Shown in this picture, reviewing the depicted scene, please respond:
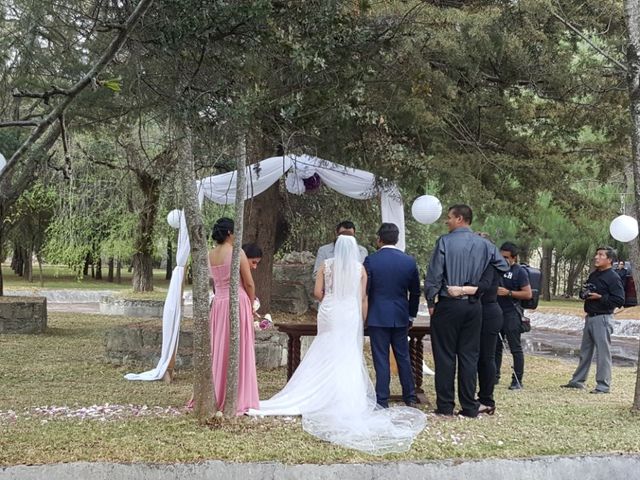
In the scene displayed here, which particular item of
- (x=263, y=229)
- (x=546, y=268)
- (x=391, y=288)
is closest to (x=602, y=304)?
(x=391, y=288)

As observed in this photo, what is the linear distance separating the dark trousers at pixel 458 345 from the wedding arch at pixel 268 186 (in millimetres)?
3216

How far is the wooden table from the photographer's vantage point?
7.99m

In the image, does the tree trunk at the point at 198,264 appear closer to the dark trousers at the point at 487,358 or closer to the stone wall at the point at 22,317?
the dark trousers at the point at 487,358

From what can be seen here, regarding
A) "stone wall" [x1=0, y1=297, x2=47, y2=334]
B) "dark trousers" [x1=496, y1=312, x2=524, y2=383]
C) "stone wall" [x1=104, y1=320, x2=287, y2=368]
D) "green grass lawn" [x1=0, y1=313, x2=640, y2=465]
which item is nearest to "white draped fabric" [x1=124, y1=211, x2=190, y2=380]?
"green grass lawn" [x1=0, y1=313, x2=640, y2=465]

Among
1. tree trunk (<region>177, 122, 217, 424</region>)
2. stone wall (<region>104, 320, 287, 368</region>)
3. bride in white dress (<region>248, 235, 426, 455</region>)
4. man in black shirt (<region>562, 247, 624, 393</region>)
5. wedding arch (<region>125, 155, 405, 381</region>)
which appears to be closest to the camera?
tree trunk (<region>177, 122, 217, 424</region>)

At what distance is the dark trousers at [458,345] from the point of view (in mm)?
6918

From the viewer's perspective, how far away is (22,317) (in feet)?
51.5

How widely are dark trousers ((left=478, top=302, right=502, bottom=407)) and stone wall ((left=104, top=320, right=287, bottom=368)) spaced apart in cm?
437

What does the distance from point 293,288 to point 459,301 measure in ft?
31.1

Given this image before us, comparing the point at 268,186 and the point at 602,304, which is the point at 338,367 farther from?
the point at 268,186

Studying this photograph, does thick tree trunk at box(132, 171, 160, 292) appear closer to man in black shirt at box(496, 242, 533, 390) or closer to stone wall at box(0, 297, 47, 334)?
stone wall at box(0, 297, 47, 334)

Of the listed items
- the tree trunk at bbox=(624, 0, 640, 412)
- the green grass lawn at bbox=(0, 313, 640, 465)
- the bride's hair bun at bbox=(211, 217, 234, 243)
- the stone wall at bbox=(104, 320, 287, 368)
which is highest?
the tree trunk at bbox=(624, 0, 640, 412)

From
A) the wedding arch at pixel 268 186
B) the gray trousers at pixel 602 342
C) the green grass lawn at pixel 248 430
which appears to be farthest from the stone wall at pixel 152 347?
the gray trousers at pixel 602 342

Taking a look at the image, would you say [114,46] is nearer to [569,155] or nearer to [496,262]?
[496,262]
